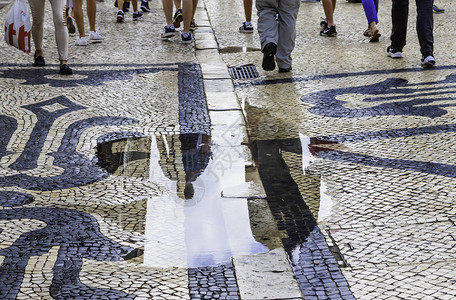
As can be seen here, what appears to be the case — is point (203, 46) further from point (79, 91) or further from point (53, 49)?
point (79, 91)

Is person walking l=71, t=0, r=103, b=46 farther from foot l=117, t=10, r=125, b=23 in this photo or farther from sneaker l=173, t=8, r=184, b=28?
foot l=117, t=10, r=125, b=23

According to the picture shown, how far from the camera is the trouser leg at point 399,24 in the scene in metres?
7.98

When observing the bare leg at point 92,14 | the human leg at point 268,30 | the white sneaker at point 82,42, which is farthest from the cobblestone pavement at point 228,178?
the bare leg at point 92,14

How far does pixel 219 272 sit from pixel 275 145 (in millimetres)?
2014

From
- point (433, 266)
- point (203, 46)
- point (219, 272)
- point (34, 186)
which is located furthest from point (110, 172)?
point (203, 46)

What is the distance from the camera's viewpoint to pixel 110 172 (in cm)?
482

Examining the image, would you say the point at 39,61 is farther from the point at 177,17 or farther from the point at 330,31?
the point at 330,31

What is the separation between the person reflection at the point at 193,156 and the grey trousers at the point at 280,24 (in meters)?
2.08

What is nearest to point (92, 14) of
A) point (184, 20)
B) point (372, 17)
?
point (184, 20)

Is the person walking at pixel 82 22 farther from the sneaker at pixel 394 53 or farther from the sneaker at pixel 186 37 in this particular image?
the sneaker at pixel 394 53

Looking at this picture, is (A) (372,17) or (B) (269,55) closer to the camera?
(B) (269,55)

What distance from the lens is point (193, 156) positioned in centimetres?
515

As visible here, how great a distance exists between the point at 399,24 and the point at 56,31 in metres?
3.62

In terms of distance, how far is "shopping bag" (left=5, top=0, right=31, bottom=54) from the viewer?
725 centimetres
